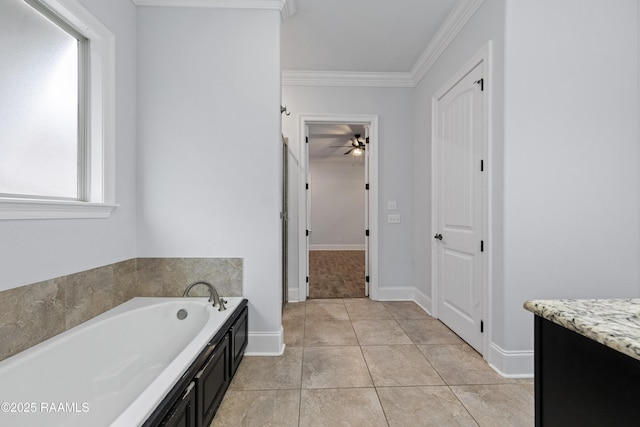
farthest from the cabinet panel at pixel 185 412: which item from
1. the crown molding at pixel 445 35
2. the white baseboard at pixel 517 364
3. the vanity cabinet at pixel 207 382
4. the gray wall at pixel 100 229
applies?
the crown molding at pixel 445 35

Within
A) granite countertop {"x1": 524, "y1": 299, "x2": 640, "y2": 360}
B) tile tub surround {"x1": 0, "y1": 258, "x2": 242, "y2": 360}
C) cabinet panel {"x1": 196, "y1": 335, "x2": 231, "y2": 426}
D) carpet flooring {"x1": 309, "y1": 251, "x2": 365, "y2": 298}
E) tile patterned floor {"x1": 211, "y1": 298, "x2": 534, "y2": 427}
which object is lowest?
carpet flooring {"x1": 309, "y1": 251, "x2": 365, "y2": 298}

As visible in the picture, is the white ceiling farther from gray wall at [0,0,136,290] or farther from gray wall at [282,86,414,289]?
gray wall at [0,0,136,290]

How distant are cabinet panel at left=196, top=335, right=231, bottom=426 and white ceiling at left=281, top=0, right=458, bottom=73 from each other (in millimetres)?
2595

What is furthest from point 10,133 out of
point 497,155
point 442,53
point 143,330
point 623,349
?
point 442,53

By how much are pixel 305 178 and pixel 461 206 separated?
179cm

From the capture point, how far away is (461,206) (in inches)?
99.7

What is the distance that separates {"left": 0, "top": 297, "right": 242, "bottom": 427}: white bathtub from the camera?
1.19 m

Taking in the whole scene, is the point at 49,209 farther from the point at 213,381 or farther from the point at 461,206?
the point at 461,206

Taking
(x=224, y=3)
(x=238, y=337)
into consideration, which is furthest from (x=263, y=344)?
(x=224, y=3)

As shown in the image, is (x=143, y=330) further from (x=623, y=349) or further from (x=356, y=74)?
(x=356, y=74)

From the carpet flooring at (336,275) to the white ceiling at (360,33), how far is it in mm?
2808

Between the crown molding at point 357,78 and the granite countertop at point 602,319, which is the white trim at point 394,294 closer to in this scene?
the crown molding at point 357,78

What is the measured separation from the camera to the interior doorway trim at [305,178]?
359 centimetres

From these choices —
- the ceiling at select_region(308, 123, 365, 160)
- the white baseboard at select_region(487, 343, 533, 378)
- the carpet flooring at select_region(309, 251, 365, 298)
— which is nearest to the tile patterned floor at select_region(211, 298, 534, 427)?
the white baseboard at select_region(487, 343, 533, 378)
